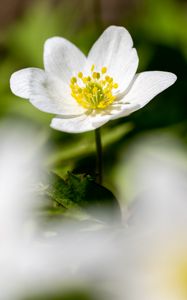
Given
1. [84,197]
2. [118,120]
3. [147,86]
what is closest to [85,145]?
[118,120]

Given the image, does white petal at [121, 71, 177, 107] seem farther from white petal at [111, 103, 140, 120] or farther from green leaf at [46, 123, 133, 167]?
green leaf at [46, 123, 133, 167]

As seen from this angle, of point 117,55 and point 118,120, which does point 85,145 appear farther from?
point 117,55

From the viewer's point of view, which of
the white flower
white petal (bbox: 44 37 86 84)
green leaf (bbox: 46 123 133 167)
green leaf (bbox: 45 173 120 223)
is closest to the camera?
green leaf (bbox: 45 173 120 223)

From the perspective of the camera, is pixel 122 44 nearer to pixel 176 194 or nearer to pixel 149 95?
pixel 149 95

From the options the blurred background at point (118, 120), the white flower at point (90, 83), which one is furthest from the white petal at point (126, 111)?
the blurred background at point (118, 120)

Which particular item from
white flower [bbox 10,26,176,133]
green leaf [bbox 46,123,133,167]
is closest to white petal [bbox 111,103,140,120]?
white flower [bbox 10,26,176,133]

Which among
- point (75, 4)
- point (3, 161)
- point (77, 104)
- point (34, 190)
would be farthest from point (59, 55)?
point (75, 4)
